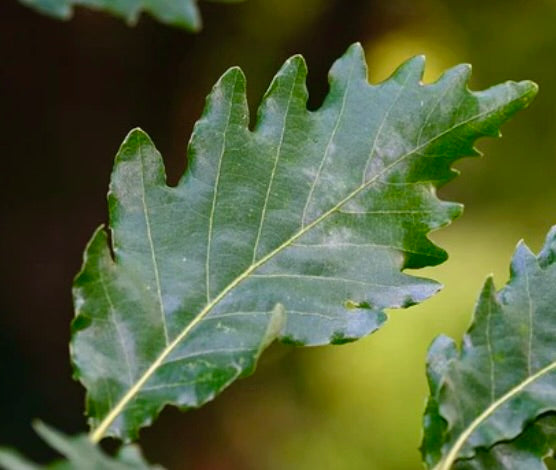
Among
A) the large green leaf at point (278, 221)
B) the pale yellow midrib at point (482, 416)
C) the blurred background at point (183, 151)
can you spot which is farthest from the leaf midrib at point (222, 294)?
the blurred background at point (183, 151)

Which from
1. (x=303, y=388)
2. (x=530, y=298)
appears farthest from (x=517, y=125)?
(x=530, y=298)

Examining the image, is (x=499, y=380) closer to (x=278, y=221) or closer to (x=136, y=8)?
(x=278, y=221)

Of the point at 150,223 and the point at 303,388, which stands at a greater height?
the point at 150,223

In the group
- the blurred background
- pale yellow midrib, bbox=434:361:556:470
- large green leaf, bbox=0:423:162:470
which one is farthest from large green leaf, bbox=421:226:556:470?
the blurred background

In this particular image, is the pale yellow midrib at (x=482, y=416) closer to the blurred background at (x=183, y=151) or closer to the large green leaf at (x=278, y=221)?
the large green leaf at (x=278, y=221)

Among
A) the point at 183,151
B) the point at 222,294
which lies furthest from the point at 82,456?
the point at 183,151

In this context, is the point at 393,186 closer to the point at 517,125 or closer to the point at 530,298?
the point at 530,298
